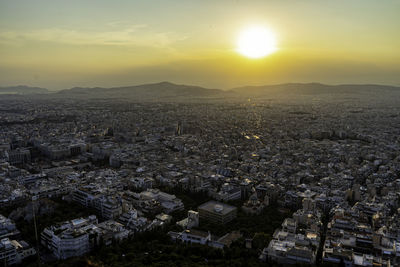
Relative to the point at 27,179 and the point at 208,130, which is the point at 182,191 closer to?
the point at 27,179

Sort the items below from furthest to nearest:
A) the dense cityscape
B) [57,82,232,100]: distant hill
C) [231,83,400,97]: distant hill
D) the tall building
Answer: [57,82,232,100]: distant hill → [231,83,400,97]: distant hill → the tall building → the dense cityscape

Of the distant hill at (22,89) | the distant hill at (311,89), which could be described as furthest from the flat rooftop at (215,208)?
the distant hill at (22,89)

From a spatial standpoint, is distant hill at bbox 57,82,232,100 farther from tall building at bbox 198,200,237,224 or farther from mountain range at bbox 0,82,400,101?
tall building at bbox 198,200,237,224

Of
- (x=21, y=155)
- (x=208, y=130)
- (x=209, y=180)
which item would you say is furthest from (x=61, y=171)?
(x=208, y=130)

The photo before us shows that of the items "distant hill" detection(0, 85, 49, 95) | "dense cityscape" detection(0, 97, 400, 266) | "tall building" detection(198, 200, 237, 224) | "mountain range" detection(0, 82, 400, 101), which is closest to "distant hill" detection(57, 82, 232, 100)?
"mountain range" detection(0, 82, 400, 101)

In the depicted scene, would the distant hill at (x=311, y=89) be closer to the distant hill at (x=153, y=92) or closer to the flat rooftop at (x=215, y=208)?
the distant hill at (x=153, y=92)

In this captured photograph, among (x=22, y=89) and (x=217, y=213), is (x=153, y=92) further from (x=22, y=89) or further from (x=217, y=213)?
(x=217, y=213)

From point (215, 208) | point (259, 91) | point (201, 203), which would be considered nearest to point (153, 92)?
point (259, 91)
